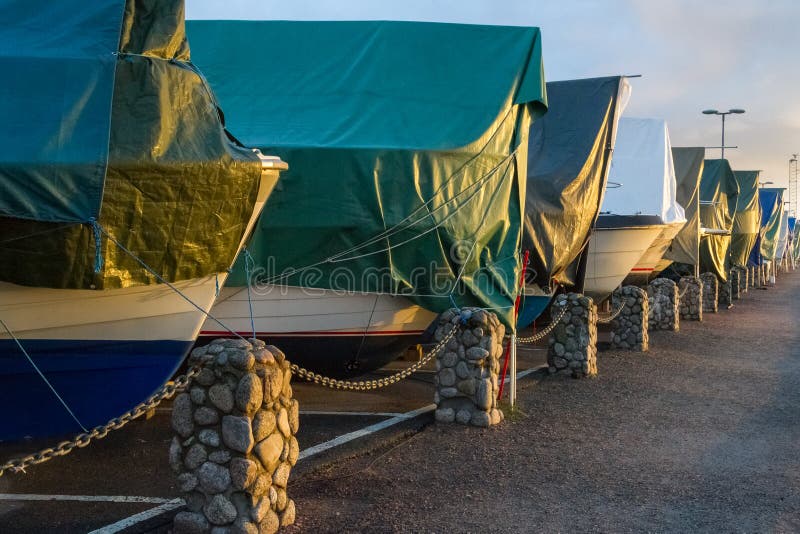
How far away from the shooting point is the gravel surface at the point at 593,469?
6238mm

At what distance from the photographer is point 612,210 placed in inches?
669

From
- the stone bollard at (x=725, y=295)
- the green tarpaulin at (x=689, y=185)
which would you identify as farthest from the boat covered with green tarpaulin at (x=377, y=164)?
the stone bollard at (x=725, y=295)

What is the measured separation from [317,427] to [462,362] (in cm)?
173

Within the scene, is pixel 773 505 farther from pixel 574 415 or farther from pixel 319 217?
pixel 319 217

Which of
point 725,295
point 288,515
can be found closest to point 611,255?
point 288,515

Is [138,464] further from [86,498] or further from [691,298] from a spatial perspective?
[691,298]

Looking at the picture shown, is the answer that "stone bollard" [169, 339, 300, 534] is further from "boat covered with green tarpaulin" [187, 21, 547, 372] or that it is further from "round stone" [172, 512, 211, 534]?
"boat covered with green tarpaulin" [187, 21, 547, 372]

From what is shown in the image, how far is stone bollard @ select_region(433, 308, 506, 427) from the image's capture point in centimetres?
902

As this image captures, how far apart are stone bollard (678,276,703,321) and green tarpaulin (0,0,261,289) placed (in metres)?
18.5

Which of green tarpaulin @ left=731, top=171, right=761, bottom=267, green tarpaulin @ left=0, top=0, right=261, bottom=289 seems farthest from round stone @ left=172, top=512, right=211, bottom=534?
green tarpaulin @ left=731, top=171, right=761, bottom=267

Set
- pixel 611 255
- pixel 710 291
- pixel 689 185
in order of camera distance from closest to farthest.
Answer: pixel 611 255
pixel 689 185
pixel 710 291

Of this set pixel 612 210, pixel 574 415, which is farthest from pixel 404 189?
pixel 612 210

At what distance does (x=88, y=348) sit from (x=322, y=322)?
3149 millimetres

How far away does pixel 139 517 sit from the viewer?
19.9ft
